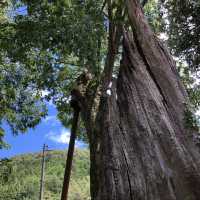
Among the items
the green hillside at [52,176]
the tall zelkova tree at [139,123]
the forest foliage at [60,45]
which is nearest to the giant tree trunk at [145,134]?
the tall zelkova tree at [139,123]

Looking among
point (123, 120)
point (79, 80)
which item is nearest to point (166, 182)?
point (123, 120)

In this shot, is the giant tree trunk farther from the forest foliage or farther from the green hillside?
the green hillside

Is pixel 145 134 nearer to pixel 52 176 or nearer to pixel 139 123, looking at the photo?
pixel 139 123

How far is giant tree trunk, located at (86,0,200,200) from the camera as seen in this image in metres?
5.43

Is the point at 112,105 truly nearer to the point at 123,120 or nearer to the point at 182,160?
the point at 123,120

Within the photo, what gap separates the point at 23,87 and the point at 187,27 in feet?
21.5

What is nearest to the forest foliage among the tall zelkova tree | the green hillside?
the tall zelkova tree

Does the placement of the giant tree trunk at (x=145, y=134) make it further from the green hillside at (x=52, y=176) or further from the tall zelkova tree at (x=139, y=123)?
the green hillside at (x=52, y=176)

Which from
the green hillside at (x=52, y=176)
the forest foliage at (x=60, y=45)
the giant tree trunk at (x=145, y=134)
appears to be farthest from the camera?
the green hillside at (x=52, y=176)

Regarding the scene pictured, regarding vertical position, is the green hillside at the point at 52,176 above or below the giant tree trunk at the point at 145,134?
above

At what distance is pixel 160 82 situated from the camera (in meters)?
6.64

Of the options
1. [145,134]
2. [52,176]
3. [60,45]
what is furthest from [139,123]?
[52,176]

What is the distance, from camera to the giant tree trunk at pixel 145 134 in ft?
17.8

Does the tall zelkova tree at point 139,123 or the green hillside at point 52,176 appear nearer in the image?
the tall zelkova tree at point 139,123
